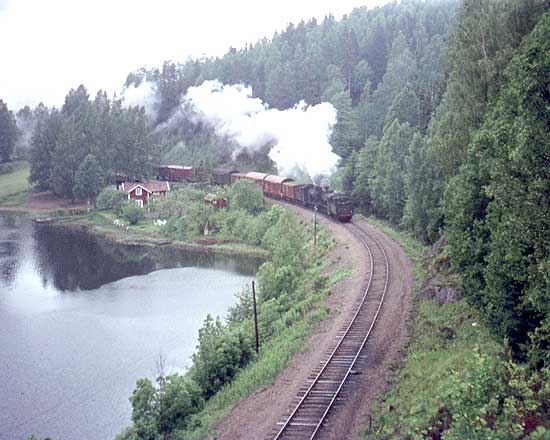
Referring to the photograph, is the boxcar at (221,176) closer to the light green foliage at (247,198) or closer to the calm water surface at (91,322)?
the light green foliage at (247,198)

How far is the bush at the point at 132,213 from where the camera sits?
64050 mm

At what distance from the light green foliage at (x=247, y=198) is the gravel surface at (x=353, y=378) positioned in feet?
86.3

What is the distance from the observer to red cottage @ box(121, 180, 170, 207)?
71.0m

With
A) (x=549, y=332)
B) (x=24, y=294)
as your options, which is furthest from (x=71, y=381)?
(x=549, y=332)

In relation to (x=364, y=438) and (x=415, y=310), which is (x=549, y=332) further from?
(x=415, y=310)

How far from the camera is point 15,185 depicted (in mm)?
88562

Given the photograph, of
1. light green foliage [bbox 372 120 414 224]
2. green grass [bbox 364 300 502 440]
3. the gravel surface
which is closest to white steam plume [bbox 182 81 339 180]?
light green foliage [bbox 372 120 414 224]

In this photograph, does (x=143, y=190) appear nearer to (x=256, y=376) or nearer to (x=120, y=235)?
(x=120, y=235)

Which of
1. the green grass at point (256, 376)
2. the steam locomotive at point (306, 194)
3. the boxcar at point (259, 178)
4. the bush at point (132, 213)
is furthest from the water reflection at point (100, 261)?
the green grass at point (256, 376)

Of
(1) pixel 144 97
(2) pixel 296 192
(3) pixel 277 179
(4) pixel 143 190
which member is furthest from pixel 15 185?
(2) pixel 296 192

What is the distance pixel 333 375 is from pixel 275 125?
55857 mm

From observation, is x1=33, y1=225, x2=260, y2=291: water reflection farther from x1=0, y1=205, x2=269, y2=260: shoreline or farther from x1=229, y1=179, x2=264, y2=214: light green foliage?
x1=229, y1=179, x2=264, y2=214: light green foliage

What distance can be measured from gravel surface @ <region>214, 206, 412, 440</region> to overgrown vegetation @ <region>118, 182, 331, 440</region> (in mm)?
790

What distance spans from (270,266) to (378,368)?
14867mm
